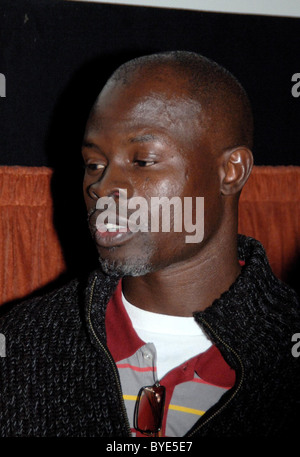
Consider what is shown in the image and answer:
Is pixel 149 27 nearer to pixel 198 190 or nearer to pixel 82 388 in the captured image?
pixel 198 190

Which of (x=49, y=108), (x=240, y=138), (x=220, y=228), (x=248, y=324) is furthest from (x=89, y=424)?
(x=49, y=108)

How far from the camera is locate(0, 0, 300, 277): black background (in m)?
1.57

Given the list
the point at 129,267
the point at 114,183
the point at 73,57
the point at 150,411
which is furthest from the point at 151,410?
the point at 73,57

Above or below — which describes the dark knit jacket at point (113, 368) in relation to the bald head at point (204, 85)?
below

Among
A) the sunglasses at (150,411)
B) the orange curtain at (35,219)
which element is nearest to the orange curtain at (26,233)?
the orange curtain at (35,219)

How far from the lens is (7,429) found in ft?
3.40

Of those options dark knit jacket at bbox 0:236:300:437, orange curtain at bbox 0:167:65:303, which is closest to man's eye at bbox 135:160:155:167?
dark knit jacket at bbox 0:236:300:437

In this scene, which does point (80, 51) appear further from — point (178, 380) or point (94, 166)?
point (178, 380)

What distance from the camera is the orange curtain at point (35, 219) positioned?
154 cm

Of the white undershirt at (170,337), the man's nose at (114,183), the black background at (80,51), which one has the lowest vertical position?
the white undershirt at (170,337)

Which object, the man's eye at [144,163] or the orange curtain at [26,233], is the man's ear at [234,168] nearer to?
the man's eye at [144,163]

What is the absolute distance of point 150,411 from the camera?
1.00 m

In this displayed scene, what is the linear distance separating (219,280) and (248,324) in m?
0.12

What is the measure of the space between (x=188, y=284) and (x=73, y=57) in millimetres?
837
